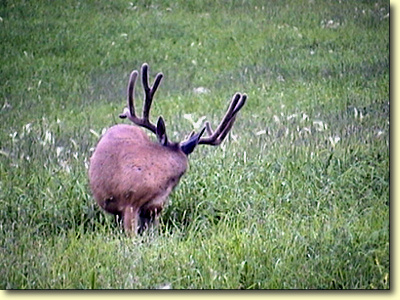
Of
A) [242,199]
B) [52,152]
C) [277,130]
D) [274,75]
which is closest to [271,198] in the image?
[242,199]

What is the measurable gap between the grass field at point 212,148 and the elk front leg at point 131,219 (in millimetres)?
48

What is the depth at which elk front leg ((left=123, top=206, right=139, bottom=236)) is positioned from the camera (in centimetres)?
385

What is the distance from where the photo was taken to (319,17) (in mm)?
4469

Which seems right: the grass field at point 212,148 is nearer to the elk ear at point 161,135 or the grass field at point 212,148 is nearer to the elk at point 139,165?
the elk at point 139,165

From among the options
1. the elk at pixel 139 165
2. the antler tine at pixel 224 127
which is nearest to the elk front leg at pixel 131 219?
the elk at pixel 139 165

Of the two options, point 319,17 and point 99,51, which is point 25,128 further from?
point 319,17

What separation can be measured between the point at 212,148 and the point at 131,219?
0.79m

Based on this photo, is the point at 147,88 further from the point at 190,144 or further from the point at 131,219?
the point at 131,219

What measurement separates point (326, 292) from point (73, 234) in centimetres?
108

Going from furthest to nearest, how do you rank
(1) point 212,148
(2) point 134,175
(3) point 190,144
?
1. (1) point 212,148
2. (3) point 190,144
3. (2) point 134,175

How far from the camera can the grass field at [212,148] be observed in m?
3.76

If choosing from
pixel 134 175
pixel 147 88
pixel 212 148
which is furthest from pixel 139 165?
pixel 212 148

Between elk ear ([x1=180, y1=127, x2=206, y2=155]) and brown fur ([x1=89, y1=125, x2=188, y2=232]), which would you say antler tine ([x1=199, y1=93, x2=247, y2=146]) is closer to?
elk ear ([x1=180, y1=127, x2=206, y2=155])

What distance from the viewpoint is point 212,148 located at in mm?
4520
